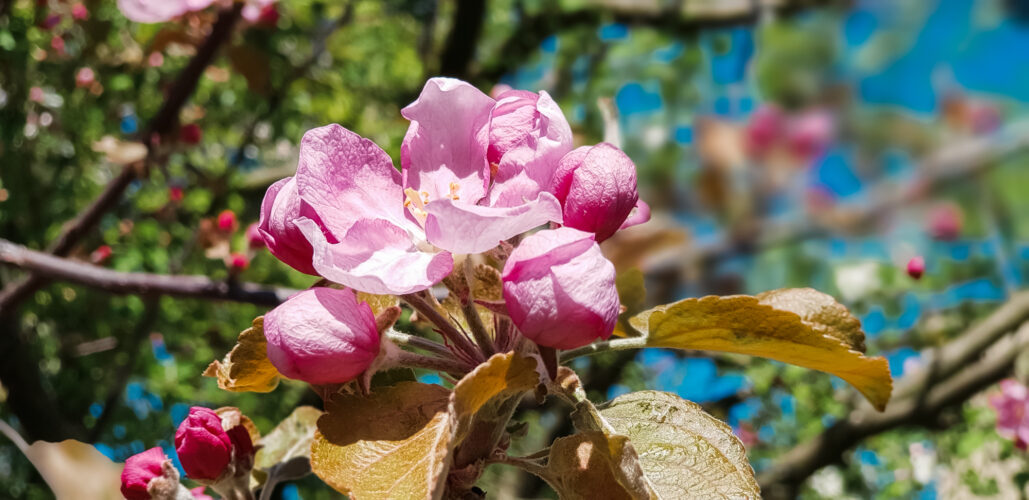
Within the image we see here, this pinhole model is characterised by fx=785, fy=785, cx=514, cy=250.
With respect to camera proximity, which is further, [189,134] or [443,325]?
[189,134]

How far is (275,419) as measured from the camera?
2.06 meters

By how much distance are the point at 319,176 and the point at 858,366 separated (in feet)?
1.22

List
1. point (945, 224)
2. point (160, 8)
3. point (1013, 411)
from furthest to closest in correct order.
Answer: point (945, 224) → point (1013, 411) → point (160, 8)

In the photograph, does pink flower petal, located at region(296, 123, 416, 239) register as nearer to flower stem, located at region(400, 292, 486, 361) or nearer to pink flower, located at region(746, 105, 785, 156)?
flower stem, located at region(400, 292, 486, 361)

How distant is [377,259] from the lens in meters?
0.47

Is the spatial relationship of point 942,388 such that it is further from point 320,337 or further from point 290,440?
point 320,337

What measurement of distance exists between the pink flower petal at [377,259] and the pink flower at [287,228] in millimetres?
27

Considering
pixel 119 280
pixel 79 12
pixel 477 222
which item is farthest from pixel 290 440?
pixel 79 12

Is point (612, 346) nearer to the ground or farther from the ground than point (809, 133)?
farther from the ground

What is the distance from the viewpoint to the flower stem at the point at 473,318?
1.63ft

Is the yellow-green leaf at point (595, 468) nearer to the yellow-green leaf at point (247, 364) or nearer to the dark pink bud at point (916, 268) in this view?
the yellow-green leaf at point (247, 364)

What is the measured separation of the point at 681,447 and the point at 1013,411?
211cm

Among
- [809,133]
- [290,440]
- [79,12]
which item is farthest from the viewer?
[809,133]

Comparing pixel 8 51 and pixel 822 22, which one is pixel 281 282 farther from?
pixel 822 22
